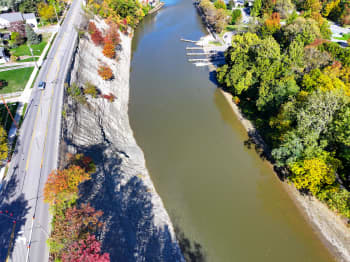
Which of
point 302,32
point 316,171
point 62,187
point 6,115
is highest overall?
point 302,32

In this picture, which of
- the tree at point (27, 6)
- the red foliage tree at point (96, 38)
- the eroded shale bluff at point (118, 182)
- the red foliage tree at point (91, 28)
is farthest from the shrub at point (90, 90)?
the tree at point (27, 6)

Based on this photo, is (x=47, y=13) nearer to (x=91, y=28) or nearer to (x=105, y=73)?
(x=91, y=28)

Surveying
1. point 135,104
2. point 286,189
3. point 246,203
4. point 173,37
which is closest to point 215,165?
point 246,203

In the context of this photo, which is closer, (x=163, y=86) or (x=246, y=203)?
(x=246, y=203)

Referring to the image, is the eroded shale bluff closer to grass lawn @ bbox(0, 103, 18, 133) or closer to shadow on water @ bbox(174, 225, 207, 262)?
shadow on water @ bbox(174, 225, 207, 262)

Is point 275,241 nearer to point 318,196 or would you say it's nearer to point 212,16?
point 318,196

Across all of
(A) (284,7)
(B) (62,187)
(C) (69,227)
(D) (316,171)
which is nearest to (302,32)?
(A) (284,7)
